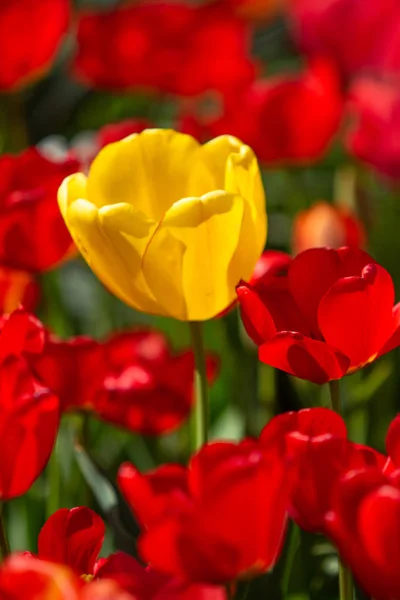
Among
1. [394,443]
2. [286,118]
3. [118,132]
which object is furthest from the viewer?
[286,118]

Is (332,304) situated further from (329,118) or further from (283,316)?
(329,118)

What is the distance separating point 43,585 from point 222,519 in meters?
0.07

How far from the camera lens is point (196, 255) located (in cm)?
47

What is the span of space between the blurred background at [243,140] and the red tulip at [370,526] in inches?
6.4

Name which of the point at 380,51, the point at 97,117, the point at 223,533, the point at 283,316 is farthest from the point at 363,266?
the point at 97,117

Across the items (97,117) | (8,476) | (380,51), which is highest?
(8,476)

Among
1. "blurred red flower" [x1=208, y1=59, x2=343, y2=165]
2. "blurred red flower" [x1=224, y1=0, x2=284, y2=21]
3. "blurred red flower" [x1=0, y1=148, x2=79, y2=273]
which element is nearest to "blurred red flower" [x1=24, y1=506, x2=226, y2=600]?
"blurred red flower" [x1=0, y1=148, x2=79, y2=273]

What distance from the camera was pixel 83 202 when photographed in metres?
0.45

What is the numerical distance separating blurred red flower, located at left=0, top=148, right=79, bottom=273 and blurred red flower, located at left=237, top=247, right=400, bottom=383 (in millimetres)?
179

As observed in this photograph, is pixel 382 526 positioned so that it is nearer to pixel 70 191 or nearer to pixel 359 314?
pixel 359 314

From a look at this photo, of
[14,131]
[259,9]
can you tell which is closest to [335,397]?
[14,131]

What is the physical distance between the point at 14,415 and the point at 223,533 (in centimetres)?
12

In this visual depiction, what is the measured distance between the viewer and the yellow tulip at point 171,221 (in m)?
0.45

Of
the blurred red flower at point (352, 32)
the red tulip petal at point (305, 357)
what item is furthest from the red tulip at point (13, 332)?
the blurred red flower at point (352, 32)
